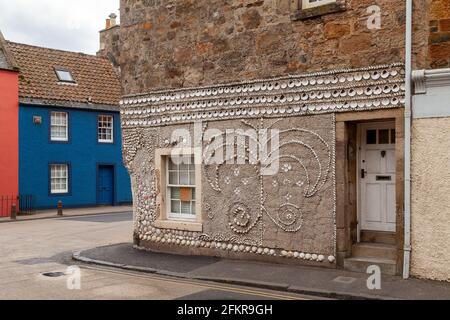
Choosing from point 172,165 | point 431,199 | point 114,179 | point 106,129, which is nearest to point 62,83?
point 106,129

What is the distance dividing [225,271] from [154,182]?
3.49 metres

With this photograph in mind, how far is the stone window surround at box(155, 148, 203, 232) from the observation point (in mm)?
11633

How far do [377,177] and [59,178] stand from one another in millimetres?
20223

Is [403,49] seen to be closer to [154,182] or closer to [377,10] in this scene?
[377,10]

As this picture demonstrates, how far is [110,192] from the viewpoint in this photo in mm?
29297

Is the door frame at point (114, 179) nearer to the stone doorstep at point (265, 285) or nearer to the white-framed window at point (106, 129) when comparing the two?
the white-framed window at point (106, 129)

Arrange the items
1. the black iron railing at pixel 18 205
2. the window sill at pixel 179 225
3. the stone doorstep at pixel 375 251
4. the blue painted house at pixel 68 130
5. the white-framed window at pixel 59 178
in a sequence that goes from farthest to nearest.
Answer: the white-framed window at pixel 59 178 → the blue painted house at pixel 68 130 → the black iron railing at pixel 18 205 → the window sill at pixel 179 225 → the stone doorstep at pixel 375 251

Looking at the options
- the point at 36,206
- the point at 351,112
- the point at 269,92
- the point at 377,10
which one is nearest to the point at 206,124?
the point at 269,92

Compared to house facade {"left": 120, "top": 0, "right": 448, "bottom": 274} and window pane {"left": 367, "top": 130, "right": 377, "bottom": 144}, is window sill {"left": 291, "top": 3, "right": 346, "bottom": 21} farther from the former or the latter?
window pane {"left": 367, "top": 130, "right": 377, "bottom": 144}

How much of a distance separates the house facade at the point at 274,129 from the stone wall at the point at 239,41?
26 millimetres

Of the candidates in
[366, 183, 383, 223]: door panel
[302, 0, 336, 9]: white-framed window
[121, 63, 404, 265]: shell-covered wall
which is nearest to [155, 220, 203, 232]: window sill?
[121, 63, 404, 265]: shell-covered wall

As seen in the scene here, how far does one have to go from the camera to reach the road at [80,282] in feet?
26.8

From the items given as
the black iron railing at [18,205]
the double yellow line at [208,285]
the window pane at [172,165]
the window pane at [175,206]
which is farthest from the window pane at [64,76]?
the double yellow line at [208,285]
